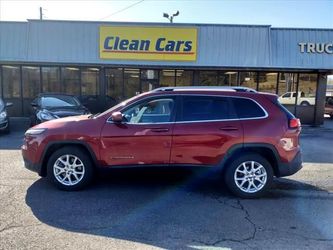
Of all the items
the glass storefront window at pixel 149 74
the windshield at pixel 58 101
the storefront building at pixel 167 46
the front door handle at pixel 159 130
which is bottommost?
the front door handle at pixel 159 130

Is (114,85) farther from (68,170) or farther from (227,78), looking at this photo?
(68,170)

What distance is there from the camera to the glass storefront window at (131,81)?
16.5 meters

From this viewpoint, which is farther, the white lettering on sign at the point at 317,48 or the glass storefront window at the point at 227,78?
the glass storefront window at the point at 227,78

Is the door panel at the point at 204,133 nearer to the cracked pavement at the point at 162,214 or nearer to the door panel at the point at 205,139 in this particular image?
the door panel at the point at 205,139

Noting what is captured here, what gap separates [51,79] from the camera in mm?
16453

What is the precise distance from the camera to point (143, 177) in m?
6.22

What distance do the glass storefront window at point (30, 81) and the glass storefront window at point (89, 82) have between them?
224 cm

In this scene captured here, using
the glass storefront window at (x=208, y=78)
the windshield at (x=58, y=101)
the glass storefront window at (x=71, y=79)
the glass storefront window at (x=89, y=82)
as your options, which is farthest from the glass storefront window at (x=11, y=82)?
the glass storefront window at (x=208, y=78)

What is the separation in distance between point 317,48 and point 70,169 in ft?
44.5

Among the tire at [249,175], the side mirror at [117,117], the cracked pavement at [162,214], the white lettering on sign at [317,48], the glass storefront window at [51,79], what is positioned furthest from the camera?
the glass storefront window at [51,79]

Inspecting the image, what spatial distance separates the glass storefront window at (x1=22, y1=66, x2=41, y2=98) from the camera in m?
16.4

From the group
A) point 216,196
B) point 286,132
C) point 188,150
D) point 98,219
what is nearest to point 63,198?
point 98,219

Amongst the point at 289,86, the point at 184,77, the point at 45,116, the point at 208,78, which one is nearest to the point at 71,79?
the point at 184,77

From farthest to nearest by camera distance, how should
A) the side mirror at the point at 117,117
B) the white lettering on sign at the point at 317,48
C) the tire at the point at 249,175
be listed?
the white lettering on sign at the point at 317,48 < the tire at the point at 249,175 < the side mirror at the point at 117,117
